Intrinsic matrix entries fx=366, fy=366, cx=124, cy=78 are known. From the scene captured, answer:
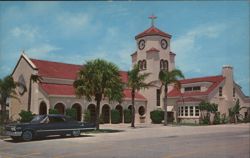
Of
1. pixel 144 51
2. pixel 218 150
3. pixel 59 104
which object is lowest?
pixel 218 150

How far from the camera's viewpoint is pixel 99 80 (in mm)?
28531

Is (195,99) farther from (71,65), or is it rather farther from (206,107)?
(71,65)

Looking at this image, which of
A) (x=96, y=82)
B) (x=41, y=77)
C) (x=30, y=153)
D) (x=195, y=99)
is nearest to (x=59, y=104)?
(x=41, y=77)

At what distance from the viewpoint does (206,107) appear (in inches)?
1806

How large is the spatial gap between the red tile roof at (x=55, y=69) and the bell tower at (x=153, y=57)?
10.6 meters

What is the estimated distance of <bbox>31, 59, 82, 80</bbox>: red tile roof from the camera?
44.5m

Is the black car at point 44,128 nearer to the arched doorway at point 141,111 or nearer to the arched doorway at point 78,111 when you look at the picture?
the arched doorway at point 78,111

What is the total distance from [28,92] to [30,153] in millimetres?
29523

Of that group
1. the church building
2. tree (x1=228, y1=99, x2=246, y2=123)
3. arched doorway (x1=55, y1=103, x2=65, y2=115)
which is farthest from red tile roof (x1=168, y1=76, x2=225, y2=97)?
arched doorway (x1=55, y1=103, x2=65, y2=115)

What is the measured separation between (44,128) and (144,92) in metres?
32.4

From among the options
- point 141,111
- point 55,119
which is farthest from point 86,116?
point 55,119

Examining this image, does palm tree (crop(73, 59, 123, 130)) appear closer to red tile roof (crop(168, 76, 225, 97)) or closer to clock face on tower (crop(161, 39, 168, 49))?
red tile roof (crop(168, 76, 225, 97))

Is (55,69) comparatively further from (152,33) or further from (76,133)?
(76,133)

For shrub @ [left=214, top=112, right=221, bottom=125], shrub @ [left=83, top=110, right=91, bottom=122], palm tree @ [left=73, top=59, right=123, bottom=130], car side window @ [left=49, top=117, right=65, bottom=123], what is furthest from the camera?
shrub @ [left=214, top=112, right=221, bottom=125]
